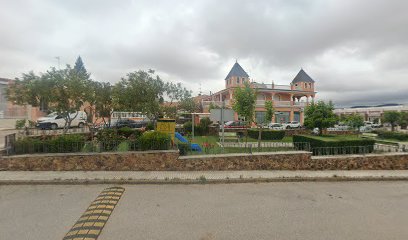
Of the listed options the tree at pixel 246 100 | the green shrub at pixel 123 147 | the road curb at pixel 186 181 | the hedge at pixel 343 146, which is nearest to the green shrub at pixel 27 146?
the road curb at pixel 186 181

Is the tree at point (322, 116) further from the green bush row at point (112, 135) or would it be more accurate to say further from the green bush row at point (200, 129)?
the green bush row at point (112, 135)

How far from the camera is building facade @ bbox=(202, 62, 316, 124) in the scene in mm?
38438

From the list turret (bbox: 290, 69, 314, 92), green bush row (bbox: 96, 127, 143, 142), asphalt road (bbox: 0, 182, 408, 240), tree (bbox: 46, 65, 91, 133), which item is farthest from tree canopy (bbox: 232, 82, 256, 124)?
turret (bbox: 290, 69, 314, 92)

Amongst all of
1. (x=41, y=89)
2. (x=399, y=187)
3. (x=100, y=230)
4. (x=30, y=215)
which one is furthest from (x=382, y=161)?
(x=41, y=89)

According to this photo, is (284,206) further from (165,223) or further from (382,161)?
(382,161)

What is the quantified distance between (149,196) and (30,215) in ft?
9.30

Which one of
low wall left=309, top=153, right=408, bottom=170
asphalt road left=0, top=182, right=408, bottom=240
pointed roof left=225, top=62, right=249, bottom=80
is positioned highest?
pointed roof left=225, top=62, right=249, bottom=80

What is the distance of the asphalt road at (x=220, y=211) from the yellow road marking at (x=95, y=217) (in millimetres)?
139

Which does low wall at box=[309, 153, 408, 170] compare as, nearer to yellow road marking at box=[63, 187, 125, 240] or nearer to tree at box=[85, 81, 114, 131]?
→ yellow road marking at box=[63, 187, 125, 240]

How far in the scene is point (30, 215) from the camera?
5.10 meters

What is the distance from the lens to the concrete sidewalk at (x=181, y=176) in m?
7.61

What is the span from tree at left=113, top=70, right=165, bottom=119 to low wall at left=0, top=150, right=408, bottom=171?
4743mm

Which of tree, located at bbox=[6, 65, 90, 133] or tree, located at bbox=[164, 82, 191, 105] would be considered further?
tree, located at bbox=[164, 82, 191, 105]

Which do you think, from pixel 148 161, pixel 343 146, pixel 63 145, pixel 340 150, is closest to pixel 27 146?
pixel 63 145
